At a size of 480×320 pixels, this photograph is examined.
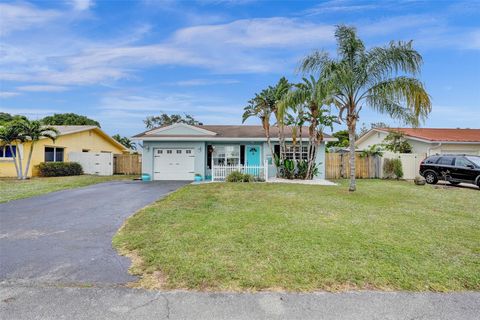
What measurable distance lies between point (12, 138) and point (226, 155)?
12818mm

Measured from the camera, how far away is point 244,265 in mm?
3816

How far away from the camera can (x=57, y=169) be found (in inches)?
755

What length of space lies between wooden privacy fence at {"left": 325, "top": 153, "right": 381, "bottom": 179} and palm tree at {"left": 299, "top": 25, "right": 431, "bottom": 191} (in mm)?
7224

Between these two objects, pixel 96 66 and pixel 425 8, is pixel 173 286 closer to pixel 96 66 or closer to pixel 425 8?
pixel 425 8

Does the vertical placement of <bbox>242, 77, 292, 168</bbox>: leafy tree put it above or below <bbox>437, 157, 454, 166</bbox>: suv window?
above

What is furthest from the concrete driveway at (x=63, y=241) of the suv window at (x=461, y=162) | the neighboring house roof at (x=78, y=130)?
the suv window at (x=461, y=162)

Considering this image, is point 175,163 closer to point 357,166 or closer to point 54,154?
point 54,154

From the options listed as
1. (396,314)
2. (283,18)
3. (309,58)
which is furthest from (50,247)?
(283,18)

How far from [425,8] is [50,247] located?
14.6 metres

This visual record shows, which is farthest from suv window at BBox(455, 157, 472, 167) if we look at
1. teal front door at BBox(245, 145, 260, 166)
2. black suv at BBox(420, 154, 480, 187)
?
teal front door at BBox(245, 145, 260, 166)

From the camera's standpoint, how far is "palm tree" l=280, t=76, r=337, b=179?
11.2 m

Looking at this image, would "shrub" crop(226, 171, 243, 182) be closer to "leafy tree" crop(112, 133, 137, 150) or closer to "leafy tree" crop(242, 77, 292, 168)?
"leafy tree" crop(242, 77, 292, 168)

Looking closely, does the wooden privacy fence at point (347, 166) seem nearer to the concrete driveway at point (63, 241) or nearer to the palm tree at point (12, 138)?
the concrete driveway at point (63, 241)

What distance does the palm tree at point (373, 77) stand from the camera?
10.3 metres
